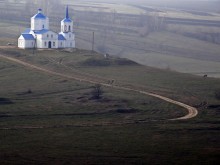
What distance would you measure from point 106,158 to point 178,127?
10.1 metres

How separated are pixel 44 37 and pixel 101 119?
106 feet

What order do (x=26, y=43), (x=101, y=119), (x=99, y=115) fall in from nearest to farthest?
1. (x=101, y=119)
2. (x=99, y=115)
3. (x=26, y=43)

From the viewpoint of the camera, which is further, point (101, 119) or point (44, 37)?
point (44, 37)

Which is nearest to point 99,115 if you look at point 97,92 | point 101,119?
point 101,119

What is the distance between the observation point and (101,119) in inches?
2104

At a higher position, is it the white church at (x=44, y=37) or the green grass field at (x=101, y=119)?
the white church at (x=44, y=37)

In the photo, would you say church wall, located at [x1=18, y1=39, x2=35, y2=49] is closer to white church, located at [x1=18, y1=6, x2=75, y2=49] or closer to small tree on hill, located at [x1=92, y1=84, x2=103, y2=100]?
white church, located at [x1=18, y1=6, x2=75, y2=49]

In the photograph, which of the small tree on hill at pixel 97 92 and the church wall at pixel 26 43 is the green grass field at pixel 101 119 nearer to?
the small tree on hill at pixel 97 92

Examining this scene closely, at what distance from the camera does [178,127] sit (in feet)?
166

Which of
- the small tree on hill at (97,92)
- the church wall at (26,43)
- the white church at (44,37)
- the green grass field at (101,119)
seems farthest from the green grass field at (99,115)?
the white church at (44,37)

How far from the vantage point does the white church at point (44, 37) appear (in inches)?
3312

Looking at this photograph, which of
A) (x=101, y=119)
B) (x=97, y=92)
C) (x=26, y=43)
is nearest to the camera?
(x=101, y=119)

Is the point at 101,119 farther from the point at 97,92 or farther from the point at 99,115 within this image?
the point at 97,92

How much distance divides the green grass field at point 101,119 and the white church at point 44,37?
251 inches
